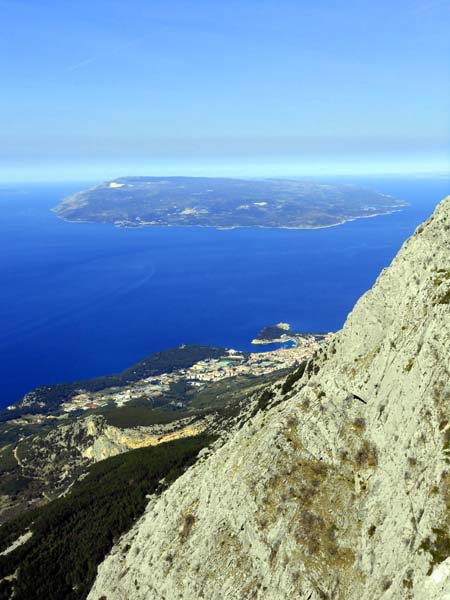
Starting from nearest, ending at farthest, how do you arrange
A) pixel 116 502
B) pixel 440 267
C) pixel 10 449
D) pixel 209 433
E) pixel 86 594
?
1. pixel 440 267
2. pixel 86 594
3. pixel 116 502
4. pixel 209 433
5. pixel 10 449

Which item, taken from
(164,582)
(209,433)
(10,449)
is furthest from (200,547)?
(10,449)

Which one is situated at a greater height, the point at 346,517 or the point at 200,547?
Result: the point at 346,517

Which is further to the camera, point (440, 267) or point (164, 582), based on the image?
point (164, 582)

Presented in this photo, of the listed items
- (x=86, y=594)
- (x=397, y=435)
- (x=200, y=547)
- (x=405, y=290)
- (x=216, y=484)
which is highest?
(x=405, y=290)

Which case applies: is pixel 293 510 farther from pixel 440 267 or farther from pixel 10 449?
pixel 10 449

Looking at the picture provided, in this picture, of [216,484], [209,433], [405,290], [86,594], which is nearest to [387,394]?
[405,290]

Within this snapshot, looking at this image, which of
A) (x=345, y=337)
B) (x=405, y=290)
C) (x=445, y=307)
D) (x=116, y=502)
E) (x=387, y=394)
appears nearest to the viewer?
(x=445, y=307)
